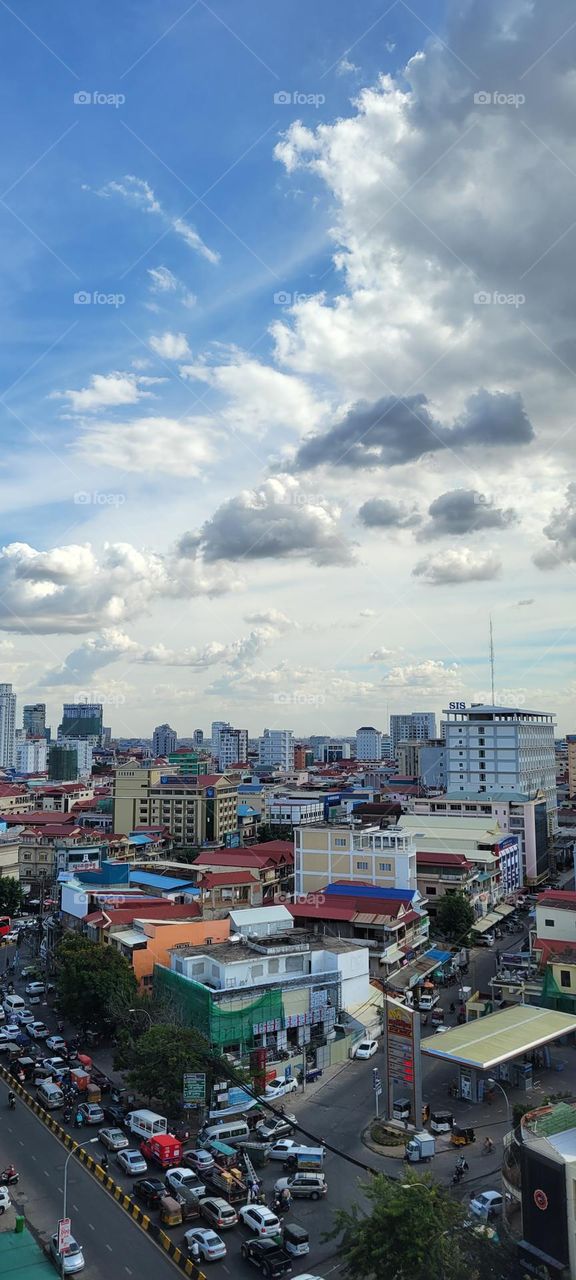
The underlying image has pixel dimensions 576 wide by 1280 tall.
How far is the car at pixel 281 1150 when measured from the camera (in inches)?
973

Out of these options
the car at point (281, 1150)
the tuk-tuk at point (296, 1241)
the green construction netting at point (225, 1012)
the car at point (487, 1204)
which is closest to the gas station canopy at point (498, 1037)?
the car at point (487, 1204)

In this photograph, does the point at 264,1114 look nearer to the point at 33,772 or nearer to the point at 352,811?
the point at 352,811

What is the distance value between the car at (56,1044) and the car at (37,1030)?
914 millimetres

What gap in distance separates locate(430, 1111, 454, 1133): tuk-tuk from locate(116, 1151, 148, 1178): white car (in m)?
9.00

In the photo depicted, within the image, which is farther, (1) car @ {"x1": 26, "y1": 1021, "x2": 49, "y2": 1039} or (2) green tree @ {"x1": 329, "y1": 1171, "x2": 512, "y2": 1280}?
(1) car @ {"x1": 26, "y1": 1021, "x2": 49, "y2": 1039}

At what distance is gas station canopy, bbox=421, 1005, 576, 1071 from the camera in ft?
89.7

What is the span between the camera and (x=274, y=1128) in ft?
87.7

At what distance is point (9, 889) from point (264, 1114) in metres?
36.8

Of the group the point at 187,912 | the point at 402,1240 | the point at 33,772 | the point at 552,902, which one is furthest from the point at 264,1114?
the point at 33,772

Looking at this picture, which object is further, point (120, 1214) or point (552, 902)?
point (552, 902)

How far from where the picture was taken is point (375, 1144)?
25953 mm

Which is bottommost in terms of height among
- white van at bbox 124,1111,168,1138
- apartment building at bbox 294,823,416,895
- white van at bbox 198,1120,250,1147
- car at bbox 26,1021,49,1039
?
car at bbox 26,1021,49,1039

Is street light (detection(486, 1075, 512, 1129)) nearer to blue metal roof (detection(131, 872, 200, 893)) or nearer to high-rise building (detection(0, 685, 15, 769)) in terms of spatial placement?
blue metal roof (detection(131, 872, 200, 893))

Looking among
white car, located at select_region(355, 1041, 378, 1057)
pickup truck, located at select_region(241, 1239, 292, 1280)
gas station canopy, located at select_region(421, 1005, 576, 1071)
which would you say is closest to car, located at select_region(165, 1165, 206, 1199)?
pickup truck, located at select_region(241, 1239, 292, 1280)
